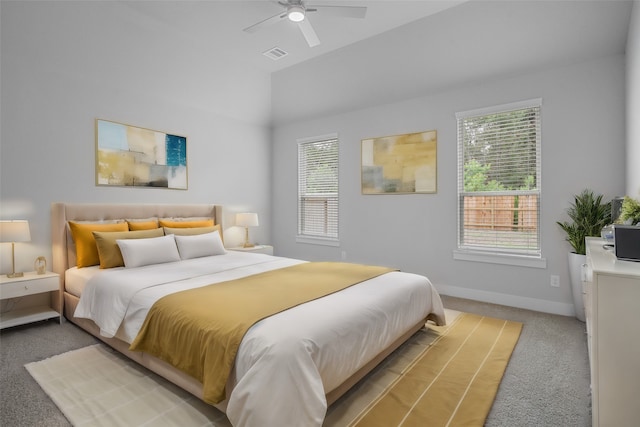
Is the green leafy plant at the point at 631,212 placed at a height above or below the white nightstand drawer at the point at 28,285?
above

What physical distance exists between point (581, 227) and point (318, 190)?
364 centimetres

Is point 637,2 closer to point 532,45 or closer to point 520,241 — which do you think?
point 532,45

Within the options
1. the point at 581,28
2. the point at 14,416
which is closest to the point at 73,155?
the point at 14,416


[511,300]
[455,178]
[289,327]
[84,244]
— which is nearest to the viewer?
[289,327]

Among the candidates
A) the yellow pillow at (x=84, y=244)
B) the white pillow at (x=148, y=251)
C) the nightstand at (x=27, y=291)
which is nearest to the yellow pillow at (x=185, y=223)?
the white pillow at (x=148, y=251)

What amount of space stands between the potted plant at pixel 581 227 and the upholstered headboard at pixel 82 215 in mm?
4696

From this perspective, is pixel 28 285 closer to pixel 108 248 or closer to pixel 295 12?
pixel 108 248

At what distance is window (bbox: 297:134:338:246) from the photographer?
5488 millimetres

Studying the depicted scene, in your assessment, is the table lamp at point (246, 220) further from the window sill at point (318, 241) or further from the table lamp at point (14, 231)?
the table lamp at point (14, 231)

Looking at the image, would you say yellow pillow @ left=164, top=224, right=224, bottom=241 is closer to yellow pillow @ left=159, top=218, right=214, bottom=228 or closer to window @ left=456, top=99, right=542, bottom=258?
yellow pillow @ left=159, top=218, right=214, bottom=228

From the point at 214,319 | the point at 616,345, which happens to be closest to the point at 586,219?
the point at 616,345

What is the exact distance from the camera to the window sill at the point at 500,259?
3.70m

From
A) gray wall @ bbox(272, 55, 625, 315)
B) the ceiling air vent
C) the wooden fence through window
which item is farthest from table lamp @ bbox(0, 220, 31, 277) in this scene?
the wooden fence through window

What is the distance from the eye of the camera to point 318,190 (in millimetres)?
5680
